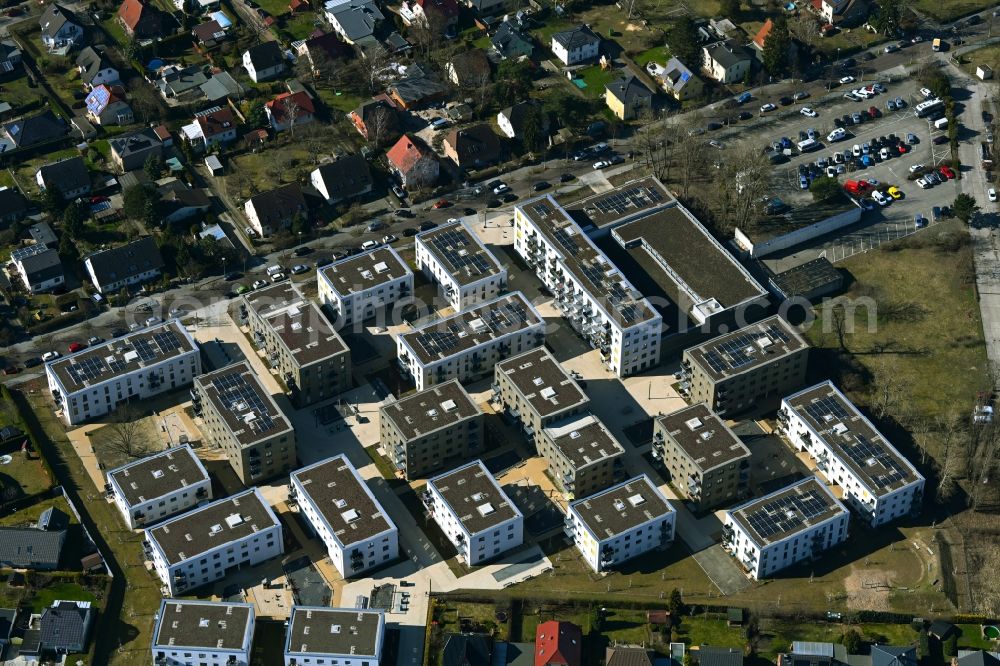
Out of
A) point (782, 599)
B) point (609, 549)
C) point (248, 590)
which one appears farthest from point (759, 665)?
point (248, 590)

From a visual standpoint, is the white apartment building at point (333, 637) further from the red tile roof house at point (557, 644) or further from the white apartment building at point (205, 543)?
the red tile roof house at point (557, 644)

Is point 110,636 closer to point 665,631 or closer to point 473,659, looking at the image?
point 473,659

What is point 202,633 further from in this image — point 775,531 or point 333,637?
point 775,531

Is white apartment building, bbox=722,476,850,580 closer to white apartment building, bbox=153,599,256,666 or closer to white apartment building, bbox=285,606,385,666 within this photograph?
white apartment building, bbox=285,606,385,666

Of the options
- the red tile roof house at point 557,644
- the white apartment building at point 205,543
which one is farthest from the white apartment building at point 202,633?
the red tile roof house at point 557,644

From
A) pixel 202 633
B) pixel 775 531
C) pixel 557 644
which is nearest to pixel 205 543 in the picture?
pixel 202 633
